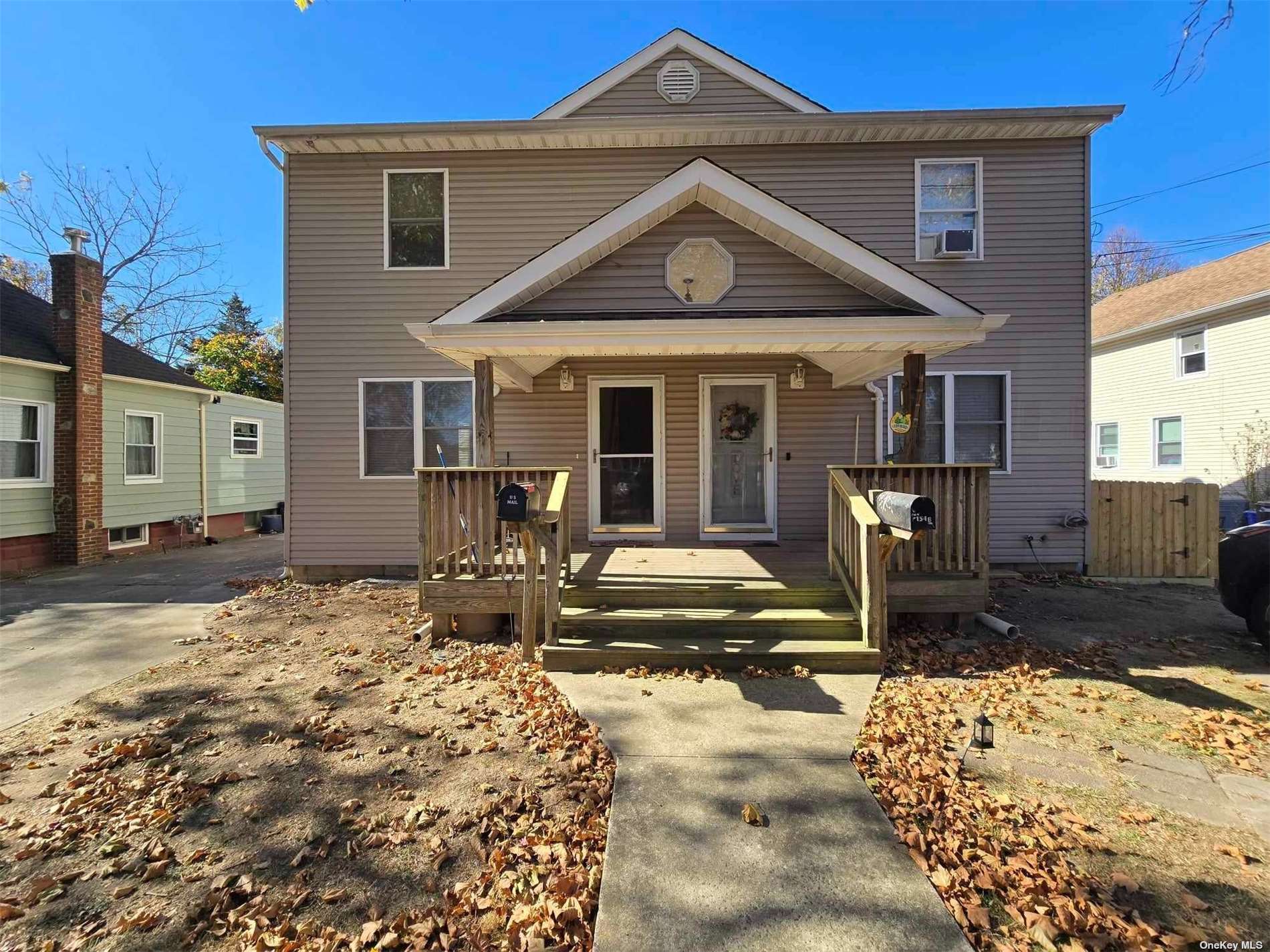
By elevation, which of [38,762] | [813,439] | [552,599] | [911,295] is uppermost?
[911,295]

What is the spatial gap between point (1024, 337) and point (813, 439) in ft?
11.4

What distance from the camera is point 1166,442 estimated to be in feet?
A: 46.6

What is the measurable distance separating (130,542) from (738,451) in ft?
41.0

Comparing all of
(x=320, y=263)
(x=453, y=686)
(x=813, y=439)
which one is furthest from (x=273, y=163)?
(x=813, y=439)

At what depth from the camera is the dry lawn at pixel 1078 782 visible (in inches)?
86.5

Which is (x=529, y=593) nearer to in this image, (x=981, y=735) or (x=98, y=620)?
(x=981, y=735)

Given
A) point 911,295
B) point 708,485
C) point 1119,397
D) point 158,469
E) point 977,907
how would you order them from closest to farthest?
point 977,907 < point 911,295 < point 708,485 < point 158,469 < point 1119,397

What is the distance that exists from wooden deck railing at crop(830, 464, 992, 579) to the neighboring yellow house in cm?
1190

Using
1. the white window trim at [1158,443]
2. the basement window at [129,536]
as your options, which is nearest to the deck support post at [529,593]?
the basement window at [129,536]

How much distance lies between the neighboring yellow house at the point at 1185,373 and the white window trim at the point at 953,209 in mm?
8886

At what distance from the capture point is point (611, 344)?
18.0 ft

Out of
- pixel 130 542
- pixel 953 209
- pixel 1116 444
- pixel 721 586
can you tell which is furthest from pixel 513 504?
pixel 1116 444

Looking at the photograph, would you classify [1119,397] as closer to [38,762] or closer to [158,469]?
[38,762]

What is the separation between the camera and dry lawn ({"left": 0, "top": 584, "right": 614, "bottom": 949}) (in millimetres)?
2211
